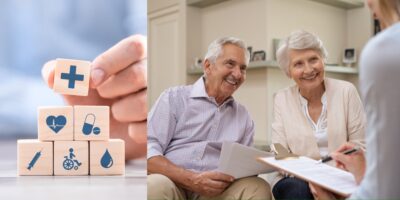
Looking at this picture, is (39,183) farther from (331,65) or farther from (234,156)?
(331,65)

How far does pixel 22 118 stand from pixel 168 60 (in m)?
0.95

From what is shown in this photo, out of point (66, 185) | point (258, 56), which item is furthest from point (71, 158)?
point (258, 56)

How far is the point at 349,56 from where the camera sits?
165cm

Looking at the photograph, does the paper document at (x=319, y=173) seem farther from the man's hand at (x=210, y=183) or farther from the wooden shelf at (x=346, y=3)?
the wooden shelf at (x=346, y=3)

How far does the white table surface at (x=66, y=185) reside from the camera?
230 cm

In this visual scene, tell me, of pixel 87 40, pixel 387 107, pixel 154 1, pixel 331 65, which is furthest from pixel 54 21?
pixel 387 107

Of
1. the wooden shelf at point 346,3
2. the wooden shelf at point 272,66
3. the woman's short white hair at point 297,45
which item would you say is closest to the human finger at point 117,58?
the wooden shelf at point 272,66

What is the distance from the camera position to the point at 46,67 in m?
2.42

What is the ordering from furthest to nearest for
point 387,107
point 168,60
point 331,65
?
point 168,60
point 331,65
point 387,107

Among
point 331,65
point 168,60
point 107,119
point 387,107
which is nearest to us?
point 387,107

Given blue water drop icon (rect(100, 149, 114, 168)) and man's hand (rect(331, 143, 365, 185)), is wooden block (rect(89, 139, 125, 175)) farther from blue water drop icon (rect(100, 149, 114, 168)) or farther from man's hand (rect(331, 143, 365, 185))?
man's hand (rect(331, 143, 365, 185))

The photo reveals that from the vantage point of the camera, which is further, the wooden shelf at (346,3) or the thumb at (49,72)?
the thumb at (49,72)

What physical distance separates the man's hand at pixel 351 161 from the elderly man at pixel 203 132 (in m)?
0.29

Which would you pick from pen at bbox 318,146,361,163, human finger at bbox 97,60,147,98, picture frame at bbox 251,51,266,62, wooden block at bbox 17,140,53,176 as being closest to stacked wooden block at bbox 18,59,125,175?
wooden block at bbox 17,140,53,176
